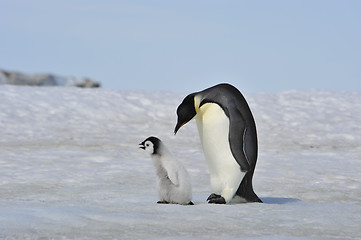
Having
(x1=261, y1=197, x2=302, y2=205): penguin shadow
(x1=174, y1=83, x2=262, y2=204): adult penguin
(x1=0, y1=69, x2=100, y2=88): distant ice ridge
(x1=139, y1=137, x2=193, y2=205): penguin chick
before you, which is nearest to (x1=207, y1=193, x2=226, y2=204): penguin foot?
(x1=174, y1=83, x2=262, y2=204): adult penguin

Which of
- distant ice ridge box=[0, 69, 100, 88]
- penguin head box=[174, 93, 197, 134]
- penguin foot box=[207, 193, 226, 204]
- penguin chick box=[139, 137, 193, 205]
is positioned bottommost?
penguin foot box=[207, 193, 226, 204]

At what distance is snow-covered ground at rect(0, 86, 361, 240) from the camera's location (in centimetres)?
350

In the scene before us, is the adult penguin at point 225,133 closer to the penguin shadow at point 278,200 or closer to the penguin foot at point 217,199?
the penguin foot at point 217,199

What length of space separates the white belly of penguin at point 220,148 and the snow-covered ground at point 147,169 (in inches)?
7.1

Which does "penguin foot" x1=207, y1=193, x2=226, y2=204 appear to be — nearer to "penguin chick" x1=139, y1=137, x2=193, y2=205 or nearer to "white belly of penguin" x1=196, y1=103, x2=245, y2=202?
"white belly of penguin" x1=196, y1=103, x2=245, y2=202

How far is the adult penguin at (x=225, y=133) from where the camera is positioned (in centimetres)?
430

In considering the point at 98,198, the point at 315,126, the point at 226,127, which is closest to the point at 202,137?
the point at 226,127

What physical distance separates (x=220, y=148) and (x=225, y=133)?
12 centimetres

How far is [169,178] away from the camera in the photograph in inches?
166

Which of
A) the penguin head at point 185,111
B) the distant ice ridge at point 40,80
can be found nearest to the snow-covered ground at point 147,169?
the penguin head at point 185,111

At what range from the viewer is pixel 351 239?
3.31 meters

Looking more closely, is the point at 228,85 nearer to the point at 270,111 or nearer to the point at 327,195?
the point at 327,195

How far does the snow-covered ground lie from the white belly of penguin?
0.59 ft

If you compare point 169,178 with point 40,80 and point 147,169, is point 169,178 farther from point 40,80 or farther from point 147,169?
point 40,80
